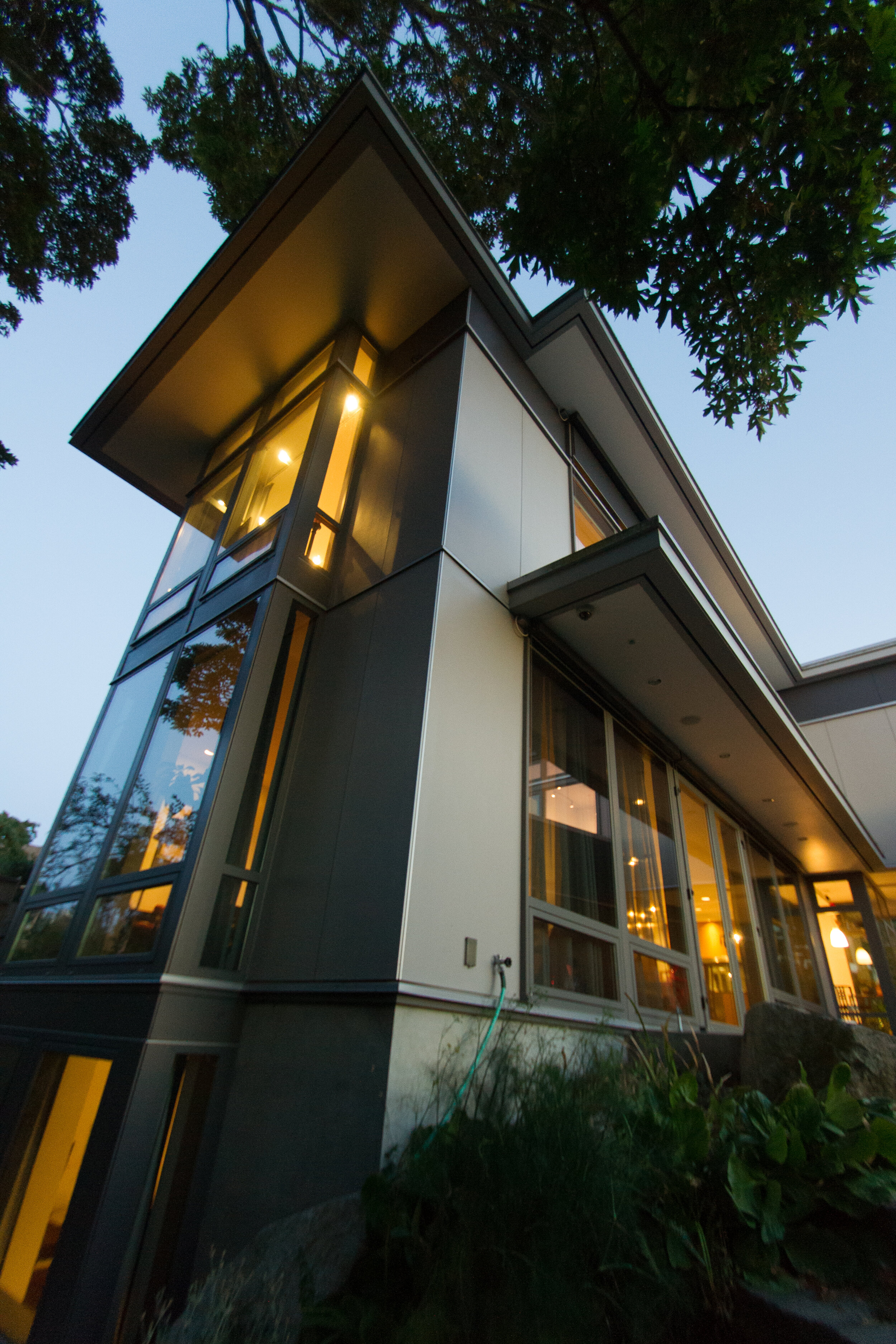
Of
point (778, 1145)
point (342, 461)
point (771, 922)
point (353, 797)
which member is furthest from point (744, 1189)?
point (771, 922)

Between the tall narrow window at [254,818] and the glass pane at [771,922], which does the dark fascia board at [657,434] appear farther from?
the glass pane at [771,922]

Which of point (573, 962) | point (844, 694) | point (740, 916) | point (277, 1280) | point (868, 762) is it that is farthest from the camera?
→ point (844, 694)

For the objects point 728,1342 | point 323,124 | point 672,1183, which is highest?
point 323,124

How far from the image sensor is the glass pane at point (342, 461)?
4.66m

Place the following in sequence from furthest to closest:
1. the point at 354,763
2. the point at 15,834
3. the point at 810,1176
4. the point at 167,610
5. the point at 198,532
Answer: the point at 15,834 → the point at 198,532 → the point at 167,610 → the point at 354,763 → the point at 810,1176

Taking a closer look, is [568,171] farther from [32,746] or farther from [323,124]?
[32,746]

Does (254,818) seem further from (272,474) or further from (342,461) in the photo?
(272,474)

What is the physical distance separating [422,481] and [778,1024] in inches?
146

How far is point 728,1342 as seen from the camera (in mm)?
1557

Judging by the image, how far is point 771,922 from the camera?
6996 mm

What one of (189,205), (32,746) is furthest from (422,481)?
(32,746)

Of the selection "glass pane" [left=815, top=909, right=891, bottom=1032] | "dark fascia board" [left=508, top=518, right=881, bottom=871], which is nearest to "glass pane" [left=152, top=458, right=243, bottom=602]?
"dark fascia board" [left=508, top=518, right=881, bottom=871]

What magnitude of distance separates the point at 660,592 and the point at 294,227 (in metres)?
3.93

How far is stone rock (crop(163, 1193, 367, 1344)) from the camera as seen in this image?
1.71 metres
